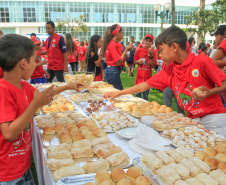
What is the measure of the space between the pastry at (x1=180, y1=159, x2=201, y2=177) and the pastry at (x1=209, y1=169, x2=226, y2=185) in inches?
2.8

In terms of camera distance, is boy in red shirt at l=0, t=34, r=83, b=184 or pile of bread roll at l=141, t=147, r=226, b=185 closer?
pile of bread roll at l=141, t=147, r=226, b=185

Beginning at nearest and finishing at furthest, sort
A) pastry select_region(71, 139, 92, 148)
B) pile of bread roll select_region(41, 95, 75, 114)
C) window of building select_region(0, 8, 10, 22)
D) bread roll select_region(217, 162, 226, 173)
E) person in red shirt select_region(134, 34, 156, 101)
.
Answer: bread roll select_region(217, 162, 226, 173)
pastry select_region(71, 139, 92, 148)
pile of bread roll select_region(41, 95, 75, 114)
person in red shirt select_region(134, 34, 156, 101)
window of building select_region(0, 8, 10, 22)

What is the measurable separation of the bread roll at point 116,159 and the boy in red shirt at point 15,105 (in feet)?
1.94

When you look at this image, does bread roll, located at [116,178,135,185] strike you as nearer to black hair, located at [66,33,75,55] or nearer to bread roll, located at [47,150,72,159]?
bread roll, located at [47,150,72,159]

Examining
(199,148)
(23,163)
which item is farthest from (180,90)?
(23,163)

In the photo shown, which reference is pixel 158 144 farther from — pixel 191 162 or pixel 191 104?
pixel 191 104

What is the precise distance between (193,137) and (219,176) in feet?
1.87

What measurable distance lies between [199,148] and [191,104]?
0.67 metres

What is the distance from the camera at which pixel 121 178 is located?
1.16m

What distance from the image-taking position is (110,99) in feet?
8.89

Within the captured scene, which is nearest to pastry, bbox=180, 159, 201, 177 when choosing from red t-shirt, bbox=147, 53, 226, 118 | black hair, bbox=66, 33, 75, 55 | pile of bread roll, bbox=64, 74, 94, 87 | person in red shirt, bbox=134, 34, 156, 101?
red t-shirt, bbox=147, 53, 226, 118

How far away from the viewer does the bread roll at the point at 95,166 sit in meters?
1.28

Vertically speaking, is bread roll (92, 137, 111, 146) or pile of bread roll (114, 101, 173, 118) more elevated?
pile of bread roll (114, 101, 173, 118)

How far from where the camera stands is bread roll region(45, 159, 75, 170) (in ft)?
4.35
